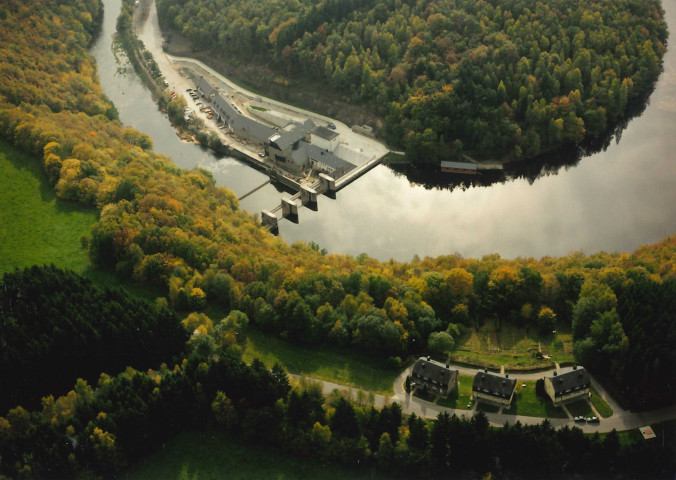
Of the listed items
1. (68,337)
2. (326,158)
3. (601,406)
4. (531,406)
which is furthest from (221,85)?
(601,406)

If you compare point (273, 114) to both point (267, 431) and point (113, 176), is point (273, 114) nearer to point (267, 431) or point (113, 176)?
point (113, 176)

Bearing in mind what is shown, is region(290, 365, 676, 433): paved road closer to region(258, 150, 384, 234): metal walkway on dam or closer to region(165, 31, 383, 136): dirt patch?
region(258, 150, 384, 234): metal walkway on dam

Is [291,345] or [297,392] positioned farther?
[291,345]

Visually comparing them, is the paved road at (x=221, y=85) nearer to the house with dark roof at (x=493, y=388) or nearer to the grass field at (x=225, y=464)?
the house with dark roof at (x=493, y=388)

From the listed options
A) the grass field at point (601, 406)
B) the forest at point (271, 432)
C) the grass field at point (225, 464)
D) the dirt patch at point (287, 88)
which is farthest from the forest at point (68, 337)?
the dirt patch at point (287, 88)

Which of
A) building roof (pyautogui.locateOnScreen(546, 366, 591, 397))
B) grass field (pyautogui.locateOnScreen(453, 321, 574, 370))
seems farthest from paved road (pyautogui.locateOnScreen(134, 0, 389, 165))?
building roof (pyautogui.locateOnScreen(546, 366, 591, 397))

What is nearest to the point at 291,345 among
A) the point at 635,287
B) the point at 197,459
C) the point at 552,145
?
the point at 197,459
